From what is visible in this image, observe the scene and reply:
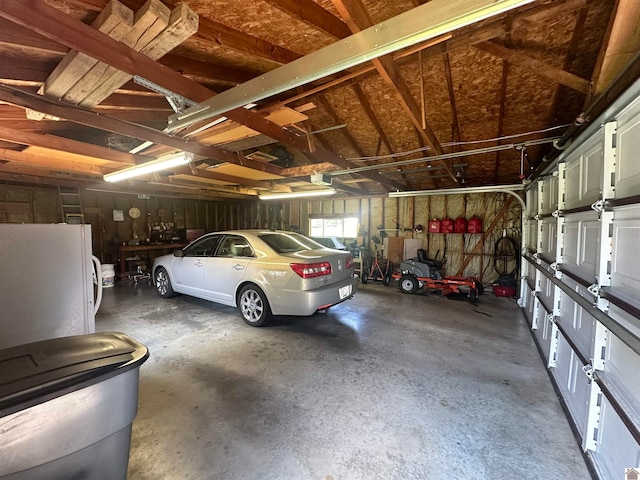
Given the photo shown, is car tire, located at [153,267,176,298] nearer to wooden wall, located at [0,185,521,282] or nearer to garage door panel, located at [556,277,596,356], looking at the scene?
wooden wall, located at [0,185,521,282]

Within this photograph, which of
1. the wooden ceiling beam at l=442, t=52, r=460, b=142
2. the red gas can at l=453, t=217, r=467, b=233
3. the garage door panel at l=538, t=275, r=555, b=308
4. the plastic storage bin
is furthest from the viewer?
the red gas can at l=453, t=217, r=467, b=233

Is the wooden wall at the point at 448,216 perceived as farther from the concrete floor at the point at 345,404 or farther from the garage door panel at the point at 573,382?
the garage door panel at the point at 573,382

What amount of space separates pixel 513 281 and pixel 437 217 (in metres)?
2.40

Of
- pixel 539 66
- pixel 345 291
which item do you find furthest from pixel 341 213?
pixel 539 66

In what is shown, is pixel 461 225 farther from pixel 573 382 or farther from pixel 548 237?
pixel 573 382

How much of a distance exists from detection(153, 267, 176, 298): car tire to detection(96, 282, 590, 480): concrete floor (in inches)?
50.1

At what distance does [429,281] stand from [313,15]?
5402 mm

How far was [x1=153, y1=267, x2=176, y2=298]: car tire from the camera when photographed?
17.8ft

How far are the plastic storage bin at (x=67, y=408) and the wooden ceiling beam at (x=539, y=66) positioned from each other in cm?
416

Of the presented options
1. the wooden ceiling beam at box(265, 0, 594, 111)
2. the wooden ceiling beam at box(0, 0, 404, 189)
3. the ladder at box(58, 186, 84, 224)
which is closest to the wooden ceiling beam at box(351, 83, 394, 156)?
the wooden ceiling beam at box(265, 0, 594, 111)

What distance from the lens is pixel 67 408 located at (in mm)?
1044

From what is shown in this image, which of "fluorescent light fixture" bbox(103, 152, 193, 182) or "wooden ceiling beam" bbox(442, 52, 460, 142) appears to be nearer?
"wooden ceiling beam" bbox(442, 52, 460, 142)

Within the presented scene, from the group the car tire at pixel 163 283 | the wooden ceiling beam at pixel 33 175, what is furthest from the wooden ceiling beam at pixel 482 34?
the wooden ceiling beam at pixel 33 175

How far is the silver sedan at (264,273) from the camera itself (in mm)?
3592
